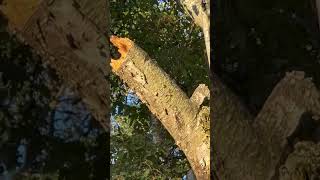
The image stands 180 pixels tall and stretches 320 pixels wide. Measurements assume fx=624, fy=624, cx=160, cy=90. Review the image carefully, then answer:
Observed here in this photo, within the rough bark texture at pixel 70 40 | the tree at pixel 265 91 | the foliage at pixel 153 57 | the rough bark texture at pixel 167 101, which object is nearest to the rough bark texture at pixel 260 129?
the tree at pixel 265 91

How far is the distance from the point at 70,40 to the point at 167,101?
69.2 inches

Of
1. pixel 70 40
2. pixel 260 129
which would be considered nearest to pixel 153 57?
pixel 260 129

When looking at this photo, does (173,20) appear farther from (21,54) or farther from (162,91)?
(21,54)

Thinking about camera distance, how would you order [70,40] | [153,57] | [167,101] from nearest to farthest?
[70,40] < [167,101] < [153,57]

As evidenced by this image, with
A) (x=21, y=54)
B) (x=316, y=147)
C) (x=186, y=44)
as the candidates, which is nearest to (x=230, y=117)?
(x=316, y=147)

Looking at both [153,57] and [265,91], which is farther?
[153,57]

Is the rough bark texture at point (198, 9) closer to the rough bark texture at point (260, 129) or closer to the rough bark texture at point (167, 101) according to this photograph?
the rough bark texture at point (167, 101)

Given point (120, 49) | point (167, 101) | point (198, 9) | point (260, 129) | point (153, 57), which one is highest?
point (153, 57)

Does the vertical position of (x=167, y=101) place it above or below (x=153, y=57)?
below

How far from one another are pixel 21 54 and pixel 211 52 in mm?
Answer: 530

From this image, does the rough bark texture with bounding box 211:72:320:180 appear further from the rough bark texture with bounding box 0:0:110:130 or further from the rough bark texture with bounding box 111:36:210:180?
the rough bark texture with bounding box 111:36:210:180

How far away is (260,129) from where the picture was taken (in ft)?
5.32

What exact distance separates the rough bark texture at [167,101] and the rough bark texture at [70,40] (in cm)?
168

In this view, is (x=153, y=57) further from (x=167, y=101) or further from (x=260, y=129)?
(x=260, y=129)
